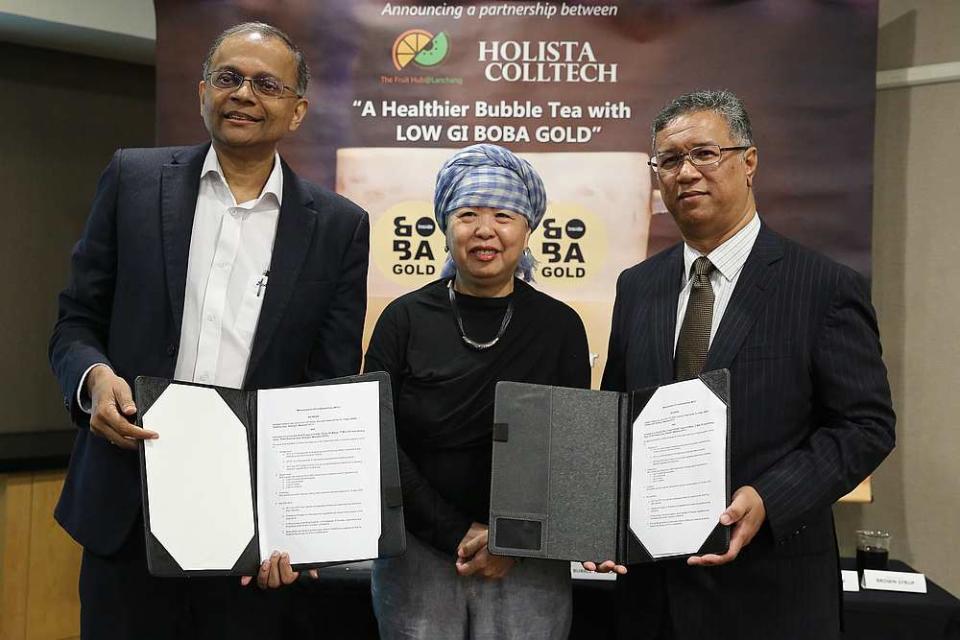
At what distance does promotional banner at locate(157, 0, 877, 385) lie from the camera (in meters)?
3.57

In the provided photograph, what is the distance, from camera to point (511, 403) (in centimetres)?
201

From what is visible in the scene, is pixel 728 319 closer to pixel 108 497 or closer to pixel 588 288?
pixel 108 497

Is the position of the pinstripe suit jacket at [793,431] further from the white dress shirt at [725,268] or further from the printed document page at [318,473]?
the printed document page at [318,473]

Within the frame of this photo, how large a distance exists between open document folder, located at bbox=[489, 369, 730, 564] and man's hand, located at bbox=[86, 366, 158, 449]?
0.71m

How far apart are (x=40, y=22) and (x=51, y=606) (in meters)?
2.68

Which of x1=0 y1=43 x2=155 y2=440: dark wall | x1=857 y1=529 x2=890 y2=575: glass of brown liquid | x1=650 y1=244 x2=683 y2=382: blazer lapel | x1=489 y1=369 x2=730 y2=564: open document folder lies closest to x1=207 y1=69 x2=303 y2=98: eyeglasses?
x1=489 y1=369 x2=730 y2=564: open document folder

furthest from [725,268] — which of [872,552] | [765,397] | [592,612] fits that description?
[872,552]

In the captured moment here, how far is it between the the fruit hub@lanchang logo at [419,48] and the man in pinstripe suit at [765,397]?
5.93 feet

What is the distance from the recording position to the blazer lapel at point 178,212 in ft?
6.52

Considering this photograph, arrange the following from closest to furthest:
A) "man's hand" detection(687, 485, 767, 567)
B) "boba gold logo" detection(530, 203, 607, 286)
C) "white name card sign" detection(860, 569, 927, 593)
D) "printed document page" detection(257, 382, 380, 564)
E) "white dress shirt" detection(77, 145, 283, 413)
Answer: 1. "man's hand" detection(687, 485, 767, 567)
2. "printed document page" detection(257, 382, 380, 564)
3. "white dress shirt" detection(77, 145, 283, 413)
4. "white name card sign" detection(860, 569, 927, 593)
5. "boba gold logo" detection(530, 203, 607, 286)

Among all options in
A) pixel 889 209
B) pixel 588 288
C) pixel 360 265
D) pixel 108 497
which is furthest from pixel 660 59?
pixel 108 497

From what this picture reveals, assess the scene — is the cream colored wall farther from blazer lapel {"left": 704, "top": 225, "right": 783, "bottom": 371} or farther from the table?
blazer lapel {"left": 704, "top": 225, "right": 783, "bottom": 371}

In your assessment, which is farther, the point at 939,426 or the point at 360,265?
the point at 939,426

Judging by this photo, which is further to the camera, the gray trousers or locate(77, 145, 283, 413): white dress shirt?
the gray trousers
